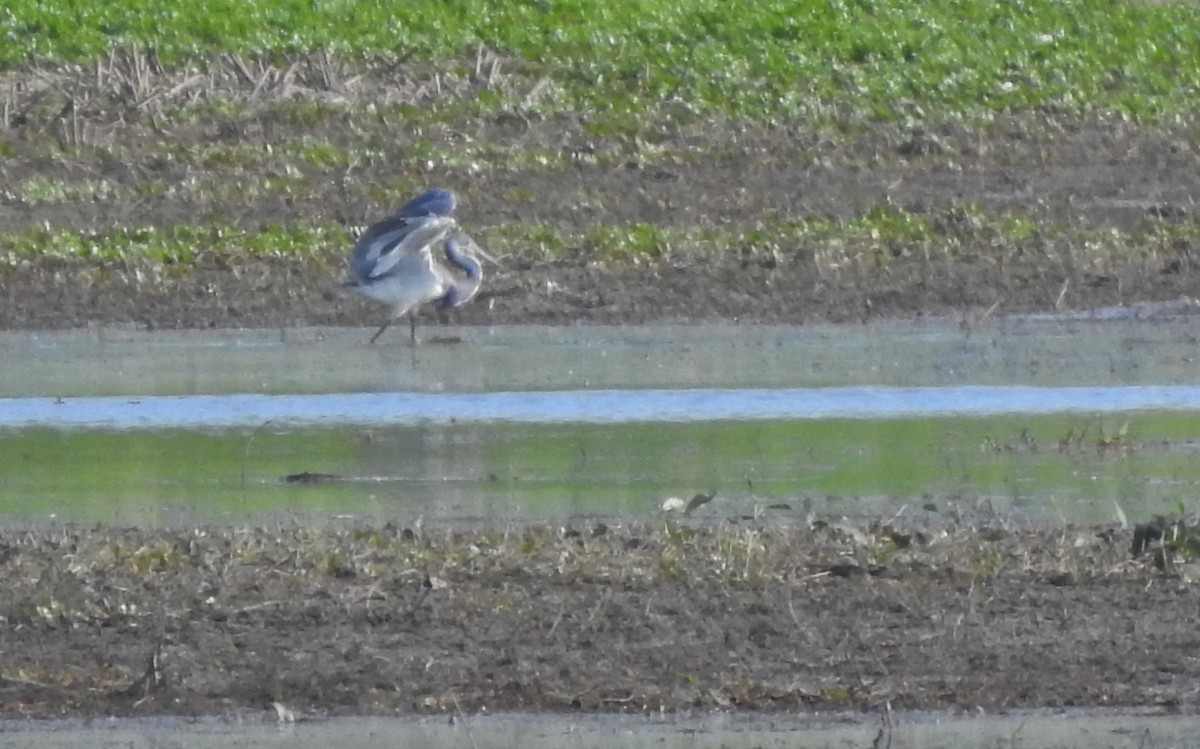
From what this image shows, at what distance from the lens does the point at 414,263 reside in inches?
451

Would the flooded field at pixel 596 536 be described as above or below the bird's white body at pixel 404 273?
below

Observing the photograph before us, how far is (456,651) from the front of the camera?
20.2 feet

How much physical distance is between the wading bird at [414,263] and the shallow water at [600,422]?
0.30m

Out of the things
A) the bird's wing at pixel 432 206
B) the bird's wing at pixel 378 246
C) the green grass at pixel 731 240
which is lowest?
the green grass at pixel 731 240

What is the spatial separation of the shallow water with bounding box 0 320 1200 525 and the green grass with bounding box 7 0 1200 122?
14.7 feet

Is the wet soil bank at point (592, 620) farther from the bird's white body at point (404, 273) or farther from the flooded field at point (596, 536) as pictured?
the bird's white body at point (404, 273)

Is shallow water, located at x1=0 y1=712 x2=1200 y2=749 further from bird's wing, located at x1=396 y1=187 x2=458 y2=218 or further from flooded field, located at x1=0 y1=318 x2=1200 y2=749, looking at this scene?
bird's wing, located at x1=396 y1=187 x2=458 y2=218

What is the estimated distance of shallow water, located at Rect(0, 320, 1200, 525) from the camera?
869 cm

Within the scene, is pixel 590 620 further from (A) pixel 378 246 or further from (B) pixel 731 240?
(B) pixel 731 240

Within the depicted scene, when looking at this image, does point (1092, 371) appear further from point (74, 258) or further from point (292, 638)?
point (292, 638)

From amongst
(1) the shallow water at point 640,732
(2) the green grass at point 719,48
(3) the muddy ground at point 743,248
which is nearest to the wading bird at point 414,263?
(3) the muddy ground at point 743,248

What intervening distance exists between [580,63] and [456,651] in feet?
37.0

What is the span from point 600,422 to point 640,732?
486 cm

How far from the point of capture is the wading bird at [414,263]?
37.9ft
